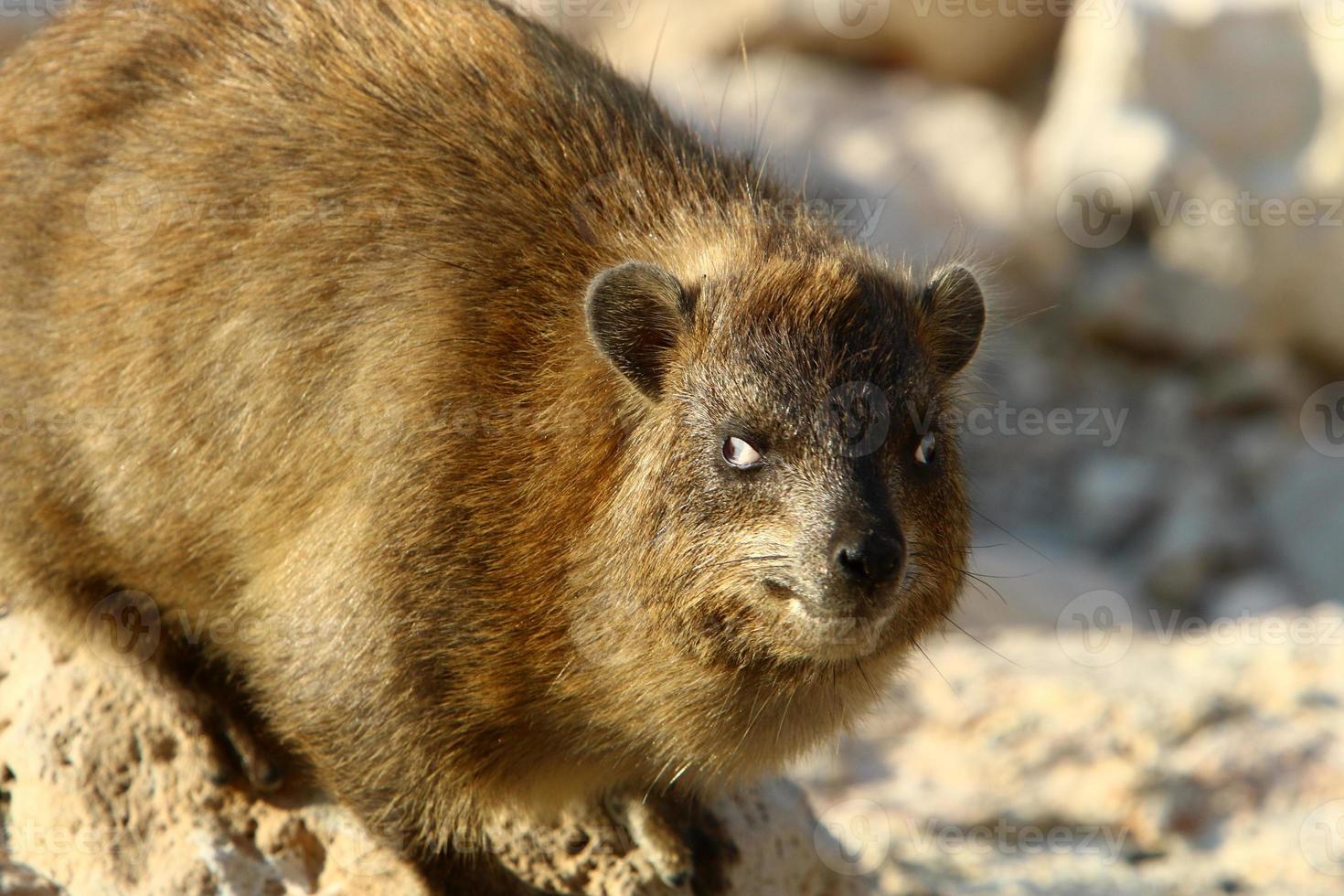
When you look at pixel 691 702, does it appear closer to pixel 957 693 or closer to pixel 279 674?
pixel 279 674

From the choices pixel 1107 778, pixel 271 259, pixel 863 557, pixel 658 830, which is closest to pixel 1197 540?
pixel 1107 778

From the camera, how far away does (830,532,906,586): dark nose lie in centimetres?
486

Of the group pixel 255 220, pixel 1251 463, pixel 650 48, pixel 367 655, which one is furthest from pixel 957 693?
pixel 650 48

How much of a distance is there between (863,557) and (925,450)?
67 centimetres

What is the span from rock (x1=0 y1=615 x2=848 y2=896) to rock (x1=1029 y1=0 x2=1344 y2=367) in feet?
38.8

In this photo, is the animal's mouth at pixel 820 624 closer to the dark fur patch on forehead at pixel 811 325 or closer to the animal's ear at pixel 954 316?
the dark fur patch on forehead at pixel 811 325

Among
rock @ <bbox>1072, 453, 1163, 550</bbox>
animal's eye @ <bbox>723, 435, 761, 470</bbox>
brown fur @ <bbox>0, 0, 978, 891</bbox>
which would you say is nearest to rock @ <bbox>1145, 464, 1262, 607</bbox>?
rock @ <bbox>1072, 453, 1163, 550</bbox>

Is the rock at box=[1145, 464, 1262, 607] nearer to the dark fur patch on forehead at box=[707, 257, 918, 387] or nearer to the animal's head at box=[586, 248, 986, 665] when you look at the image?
the animal's head at box=[586, 248, 986, 665]

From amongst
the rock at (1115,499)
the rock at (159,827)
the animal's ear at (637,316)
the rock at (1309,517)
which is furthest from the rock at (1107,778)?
the rock at (1309,517)

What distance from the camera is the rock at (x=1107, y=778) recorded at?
768 cm

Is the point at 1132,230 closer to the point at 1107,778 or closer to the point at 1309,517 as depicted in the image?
the point at 1309,517

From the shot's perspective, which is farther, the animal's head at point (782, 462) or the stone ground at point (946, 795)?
the stone ground at point (946, 795)

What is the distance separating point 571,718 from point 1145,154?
1240 cm

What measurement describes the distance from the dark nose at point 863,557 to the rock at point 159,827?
1876 millimetres
